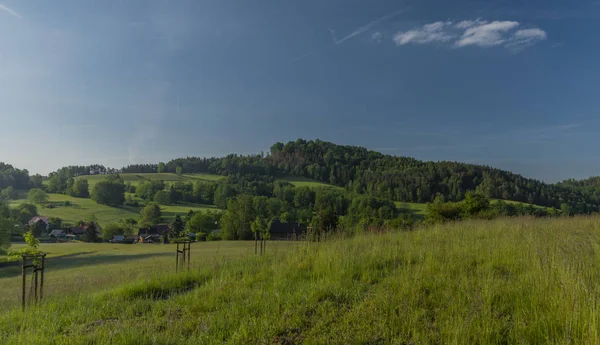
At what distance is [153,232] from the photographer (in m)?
82.1

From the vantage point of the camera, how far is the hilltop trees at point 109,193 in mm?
99250

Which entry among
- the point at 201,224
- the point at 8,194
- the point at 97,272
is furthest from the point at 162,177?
the point at 97,272

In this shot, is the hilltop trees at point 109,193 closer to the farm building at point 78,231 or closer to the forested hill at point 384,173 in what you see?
the farm building at point 78,231

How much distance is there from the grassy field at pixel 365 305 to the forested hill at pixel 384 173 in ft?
195

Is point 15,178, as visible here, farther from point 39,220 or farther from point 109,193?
point 39,220

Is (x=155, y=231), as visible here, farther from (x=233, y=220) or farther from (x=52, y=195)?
(x=52, y=195)

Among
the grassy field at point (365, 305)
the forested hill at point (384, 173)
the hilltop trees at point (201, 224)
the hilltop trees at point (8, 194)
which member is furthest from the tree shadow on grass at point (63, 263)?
the hilltop trees at point (8, 194)

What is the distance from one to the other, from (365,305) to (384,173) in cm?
11773

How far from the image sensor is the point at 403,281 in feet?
16.0

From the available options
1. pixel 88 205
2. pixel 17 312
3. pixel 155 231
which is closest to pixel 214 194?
pixel 155 231

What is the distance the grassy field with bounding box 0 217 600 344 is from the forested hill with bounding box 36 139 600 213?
2340 inches

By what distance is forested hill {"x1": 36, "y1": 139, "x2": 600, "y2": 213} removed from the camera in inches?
3177

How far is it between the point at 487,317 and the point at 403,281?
148 cm

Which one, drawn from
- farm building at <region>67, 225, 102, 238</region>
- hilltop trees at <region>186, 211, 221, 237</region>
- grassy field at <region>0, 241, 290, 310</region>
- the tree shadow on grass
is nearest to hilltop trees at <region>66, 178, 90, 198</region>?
farm building at <region>67, 225, 102, 238</region>
